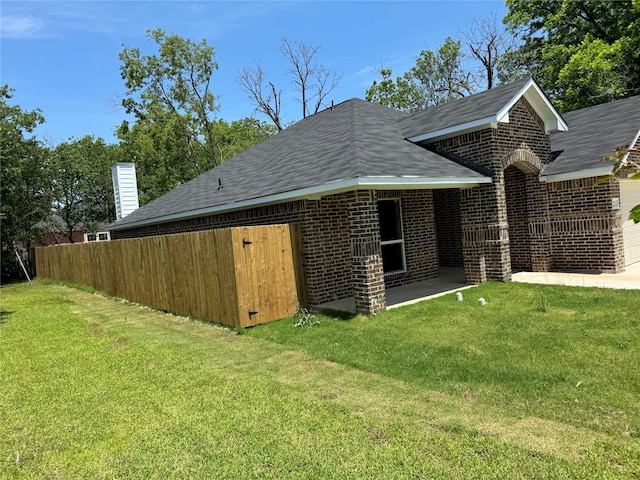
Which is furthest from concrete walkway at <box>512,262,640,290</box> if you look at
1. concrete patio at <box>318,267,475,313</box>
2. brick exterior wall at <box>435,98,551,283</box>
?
concrete patio at <box>318,267,475,313</box>

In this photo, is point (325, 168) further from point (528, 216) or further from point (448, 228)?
point (448, 228)

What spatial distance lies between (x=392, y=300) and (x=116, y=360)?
5762 mm

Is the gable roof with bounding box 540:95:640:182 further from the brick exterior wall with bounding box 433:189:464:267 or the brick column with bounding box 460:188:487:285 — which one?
the brick exterior wall with bounding box 433:189:464:267

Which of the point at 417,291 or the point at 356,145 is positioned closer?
the point at 356,145

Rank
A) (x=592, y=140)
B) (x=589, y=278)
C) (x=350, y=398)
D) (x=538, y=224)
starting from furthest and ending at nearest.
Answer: (x=592, y=140)
(x=538, y=224)
(x=589, y=278)
(x=350, y=398)

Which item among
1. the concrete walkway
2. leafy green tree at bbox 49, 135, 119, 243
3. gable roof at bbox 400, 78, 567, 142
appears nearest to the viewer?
the concrete walkway

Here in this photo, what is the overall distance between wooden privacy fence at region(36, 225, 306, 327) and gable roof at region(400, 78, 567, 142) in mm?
4879

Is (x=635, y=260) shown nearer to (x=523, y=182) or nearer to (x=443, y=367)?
(x=523, y=182)

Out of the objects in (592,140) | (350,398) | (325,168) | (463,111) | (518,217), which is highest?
(463,111)

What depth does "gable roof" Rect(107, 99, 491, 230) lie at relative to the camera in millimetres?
8500

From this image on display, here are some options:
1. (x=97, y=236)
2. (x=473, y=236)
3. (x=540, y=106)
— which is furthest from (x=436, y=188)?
(x=97, y=236)

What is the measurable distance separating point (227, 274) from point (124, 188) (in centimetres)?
1595

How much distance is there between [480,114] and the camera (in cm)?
1038

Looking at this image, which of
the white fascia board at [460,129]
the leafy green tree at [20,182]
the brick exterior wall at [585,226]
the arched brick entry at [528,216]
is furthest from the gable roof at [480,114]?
the leafy green tree at [20,182]
